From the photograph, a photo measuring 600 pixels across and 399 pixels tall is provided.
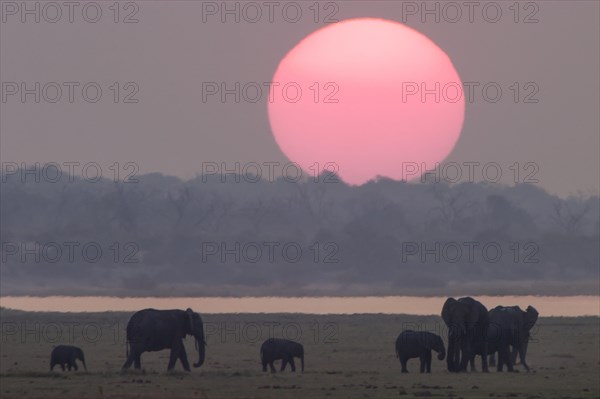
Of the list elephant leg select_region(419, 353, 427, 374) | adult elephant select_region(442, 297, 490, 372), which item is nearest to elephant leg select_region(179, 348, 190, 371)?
elephant leg select_region(419, 353, 427, 374)

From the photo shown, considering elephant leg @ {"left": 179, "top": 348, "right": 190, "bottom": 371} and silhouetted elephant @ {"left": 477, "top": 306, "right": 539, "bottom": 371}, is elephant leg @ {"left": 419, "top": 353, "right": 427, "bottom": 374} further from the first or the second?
elephant leg @ {"left": 179, "top": 348, "right": 190, "bottom": 371}

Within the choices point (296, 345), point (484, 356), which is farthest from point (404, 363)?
point (296, 345)

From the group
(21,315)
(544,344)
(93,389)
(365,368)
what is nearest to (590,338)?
(544,344)

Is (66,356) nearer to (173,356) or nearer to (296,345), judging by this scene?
(173,356)

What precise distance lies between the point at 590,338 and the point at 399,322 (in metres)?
36.0

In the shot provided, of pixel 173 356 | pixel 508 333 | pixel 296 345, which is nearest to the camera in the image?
pixel 173 356

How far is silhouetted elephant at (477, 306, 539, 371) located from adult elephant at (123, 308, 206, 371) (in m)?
12.4

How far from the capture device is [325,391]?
169 ft

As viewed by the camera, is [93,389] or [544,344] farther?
[544,344]

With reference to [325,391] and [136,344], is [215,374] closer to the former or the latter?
[136,344]

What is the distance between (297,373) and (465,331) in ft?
24.6

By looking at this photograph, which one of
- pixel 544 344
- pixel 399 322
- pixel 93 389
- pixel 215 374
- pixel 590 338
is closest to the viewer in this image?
pixel 93 389

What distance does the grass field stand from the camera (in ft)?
167

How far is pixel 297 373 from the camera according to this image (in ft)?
202
